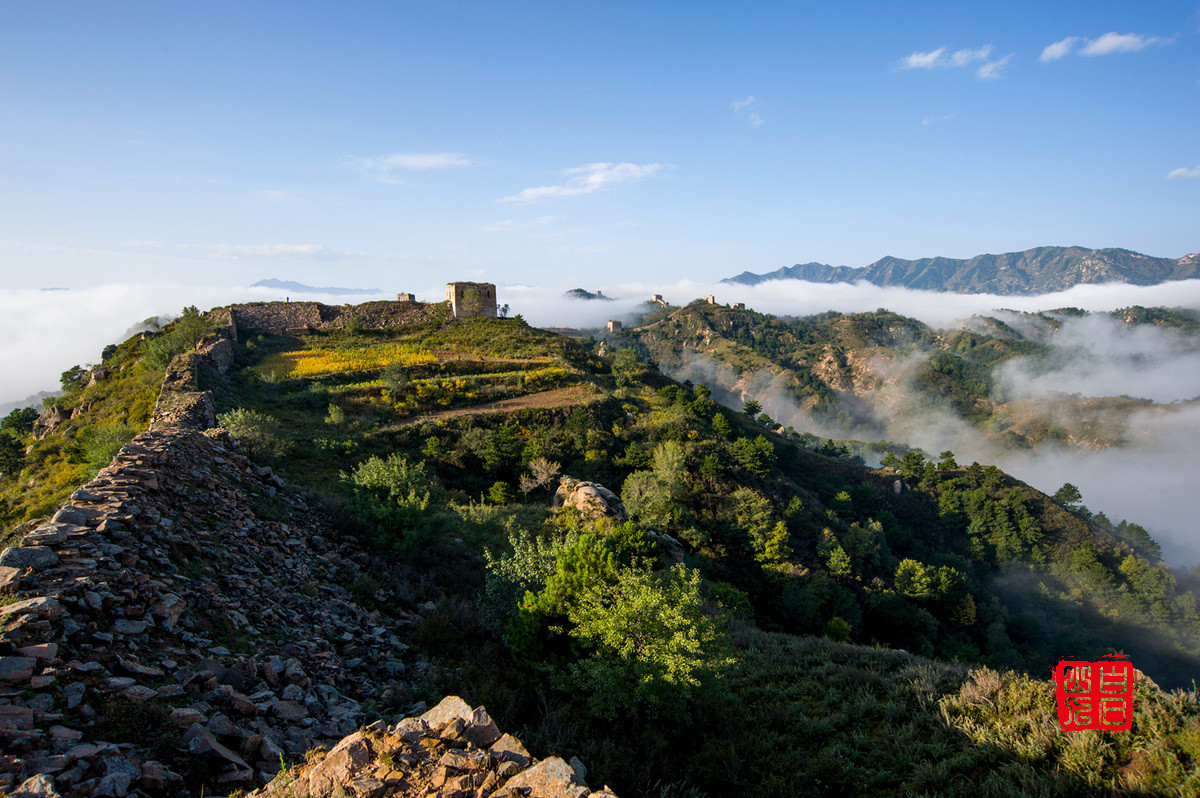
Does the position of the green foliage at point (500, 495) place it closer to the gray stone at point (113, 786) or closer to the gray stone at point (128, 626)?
the gray stone at point (128, 626)

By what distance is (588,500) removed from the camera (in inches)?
832

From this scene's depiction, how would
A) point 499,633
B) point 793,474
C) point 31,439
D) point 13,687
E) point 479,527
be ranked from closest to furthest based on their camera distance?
point 13,687 → point 499,633 → point 479,527 → point 31,439 → point 793,474

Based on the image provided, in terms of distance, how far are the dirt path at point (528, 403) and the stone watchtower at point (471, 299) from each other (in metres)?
22.1

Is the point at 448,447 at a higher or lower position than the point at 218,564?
lower

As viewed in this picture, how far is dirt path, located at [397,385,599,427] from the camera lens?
3331cm

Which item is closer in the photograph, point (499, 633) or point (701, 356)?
point (499, 633)

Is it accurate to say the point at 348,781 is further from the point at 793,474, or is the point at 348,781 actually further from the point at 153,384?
the point at 793,474

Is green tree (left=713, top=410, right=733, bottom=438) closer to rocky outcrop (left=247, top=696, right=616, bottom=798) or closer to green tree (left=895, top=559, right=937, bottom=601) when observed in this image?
green tree (left=895, top=559, right=937, bottom=601)

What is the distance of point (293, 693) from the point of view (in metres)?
6.19

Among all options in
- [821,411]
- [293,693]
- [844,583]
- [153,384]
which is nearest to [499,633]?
[293,693]

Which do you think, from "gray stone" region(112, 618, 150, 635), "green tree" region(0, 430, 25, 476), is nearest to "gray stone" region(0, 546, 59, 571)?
"gray stone" region(112, 618, 150, 635)

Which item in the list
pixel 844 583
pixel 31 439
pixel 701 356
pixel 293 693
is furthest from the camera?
pixel 701 356

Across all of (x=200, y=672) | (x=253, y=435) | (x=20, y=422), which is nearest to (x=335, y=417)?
(x=253, y=435)

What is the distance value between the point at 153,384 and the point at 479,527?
25.0 m
